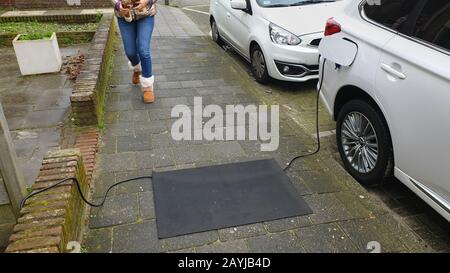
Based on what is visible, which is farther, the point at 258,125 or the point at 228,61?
the point at 228,61

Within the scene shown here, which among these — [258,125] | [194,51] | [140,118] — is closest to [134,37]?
[140,118]

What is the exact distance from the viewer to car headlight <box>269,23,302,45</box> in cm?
482

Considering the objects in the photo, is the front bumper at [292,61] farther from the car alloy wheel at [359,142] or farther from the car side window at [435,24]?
the car side window at [435,24]

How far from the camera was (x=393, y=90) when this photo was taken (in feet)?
8.25

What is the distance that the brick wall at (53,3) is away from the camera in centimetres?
938

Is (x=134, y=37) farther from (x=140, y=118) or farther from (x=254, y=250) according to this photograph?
(x=254, y=250)

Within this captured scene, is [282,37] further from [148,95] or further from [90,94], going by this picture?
[90,94]

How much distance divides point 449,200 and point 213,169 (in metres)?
1.74

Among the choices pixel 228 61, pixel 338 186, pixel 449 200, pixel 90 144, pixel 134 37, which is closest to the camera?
pixel 449 200

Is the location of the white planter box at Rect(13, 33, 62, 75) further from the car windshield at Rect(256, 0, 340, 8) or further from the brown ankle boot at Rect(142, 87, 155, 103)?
the car windshield at Rect(256, 0, 340, 8)

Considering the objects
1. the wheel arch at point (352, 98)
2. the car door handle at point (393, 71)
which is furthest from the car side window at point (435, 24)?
the wheel arch at point (352, 98)

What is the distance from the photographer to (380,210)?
276 cm

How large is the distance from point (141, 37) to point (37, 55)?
73.4 inches

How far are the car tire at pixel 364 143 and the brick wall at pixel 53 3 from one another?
332 inches
